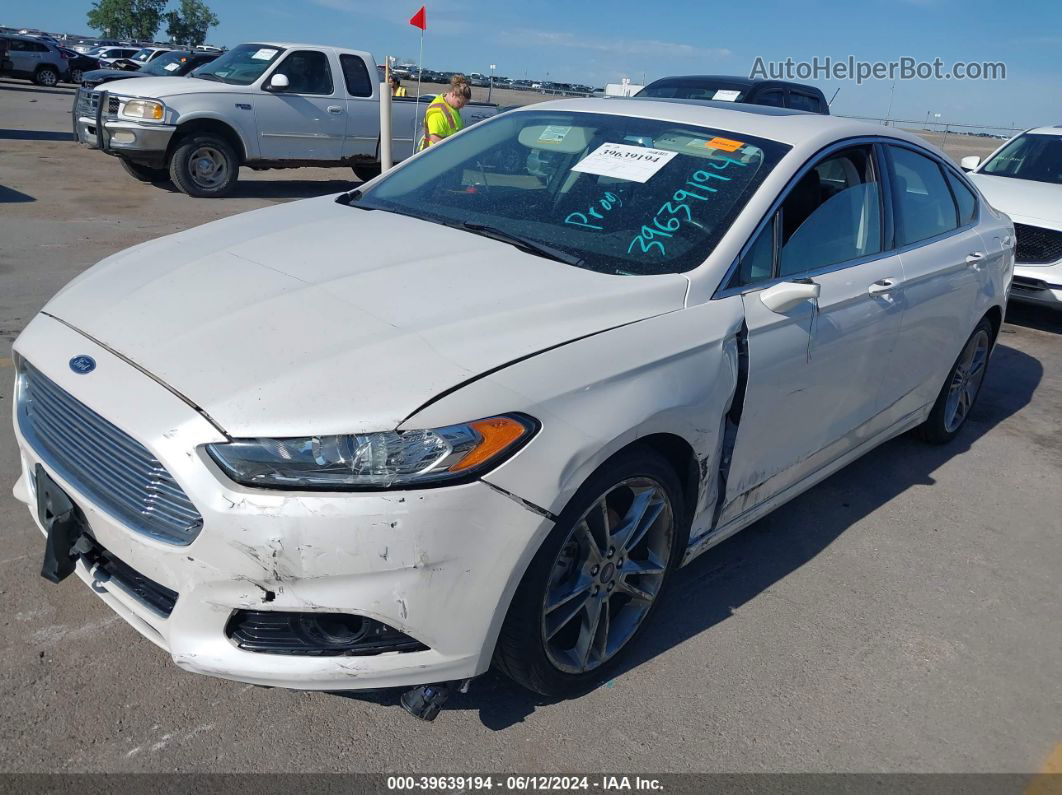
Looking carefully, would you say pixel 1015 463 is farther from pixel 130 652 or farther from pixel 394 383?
pixel 130 652

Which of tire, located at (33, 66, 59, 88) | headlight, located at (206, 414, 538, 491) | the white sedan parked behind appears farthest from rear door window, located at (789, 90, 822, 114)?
A: tire, located at (33, 66, 59, 88)

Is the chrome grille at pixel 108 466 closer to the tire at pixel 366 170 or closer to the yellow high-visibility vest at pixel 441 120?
the yellow high-visibility vest at pixel 441 120

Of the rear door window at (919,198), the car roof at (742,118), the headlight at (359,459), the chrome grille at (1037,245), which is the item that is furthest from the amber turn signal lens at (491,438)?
the chrome grille at (1037,245)

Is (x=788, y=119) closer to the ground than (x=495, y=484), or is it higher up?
higher up

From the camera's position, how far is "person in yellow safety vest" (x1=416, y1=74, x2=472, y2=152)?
878 cm

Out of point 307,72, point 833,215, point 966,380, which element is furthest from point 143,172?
point 833,215

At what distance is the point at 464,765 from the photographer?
2.51 meters

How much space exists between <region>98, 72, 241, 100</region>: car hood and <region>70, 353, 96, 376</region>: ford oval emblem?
31.5 feet

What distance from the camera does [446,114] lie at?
887 cm

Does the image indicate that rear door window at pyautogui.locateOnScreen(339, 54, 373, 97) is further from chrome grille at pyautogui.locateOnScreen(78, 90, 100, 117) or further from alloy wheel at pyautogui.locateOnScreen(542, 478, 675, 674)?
alloy wheel at pyautogui.locateOnScreen(542, 478, 675, 674)

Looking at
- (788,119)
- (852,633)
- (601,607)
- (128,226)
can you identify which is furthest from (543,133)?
(128,226)

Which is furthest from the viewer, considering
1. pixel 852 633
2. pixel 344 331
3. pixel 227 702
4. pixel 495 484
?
pixel 852 633

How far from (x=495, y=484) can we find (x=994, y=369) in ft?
20.1

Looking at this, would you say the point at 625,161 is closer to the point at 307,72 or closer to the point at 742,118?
the point at 742,118
